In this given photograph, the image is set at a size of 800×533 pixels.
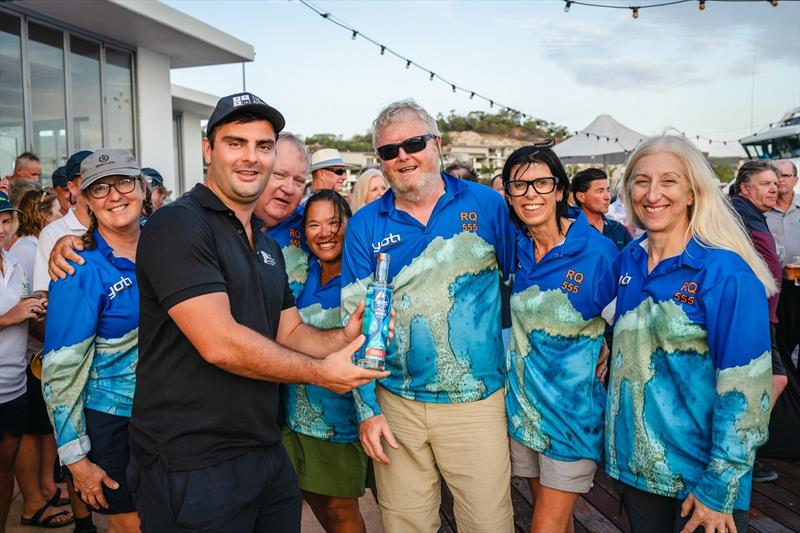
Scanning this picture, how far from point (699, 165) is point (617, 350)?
2.62 ft

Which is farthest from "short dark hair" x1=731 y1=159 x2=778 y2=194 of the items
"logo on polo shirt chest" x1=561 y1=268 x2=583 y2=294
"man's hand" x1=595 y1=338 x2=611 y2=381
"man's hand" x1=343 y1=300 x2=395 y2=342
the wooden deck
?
"man's hand" x1=343 y1=300 x2=395 y2=342

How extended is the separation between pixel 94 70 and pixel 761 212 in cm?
1011

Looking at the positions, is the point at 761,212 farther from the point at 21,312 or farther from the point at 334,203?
the point at 21,312

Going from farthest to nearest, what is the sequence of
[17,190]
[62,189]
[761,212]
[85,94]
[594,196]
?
1. [85,94]
2. [594,196]
3. [761,212]
4. [17,190]
5. [62,189]

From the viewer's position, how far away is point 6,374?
134 inches

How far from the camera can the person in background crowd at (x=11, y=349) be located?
334cm

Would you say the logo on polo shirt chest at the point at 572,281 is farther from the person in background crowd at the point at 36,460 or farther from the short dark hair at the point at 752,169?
the short dark hair at the point at 752,169

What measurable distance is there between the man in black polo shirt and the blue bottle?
7cm

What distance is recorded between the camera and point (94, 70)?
10.2 meters

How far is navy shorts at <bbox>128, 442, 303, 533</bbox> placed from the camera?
79.9 inches

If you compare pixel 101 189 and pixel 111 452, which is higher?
pixel 101 189

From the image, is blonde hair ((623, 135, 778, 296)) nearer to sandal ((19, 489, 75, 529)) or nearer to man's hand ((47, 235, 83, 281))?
man's hand ((47, 235, 83, 281))

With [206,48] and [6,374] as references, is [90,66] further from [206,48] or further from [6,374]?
[6,374]

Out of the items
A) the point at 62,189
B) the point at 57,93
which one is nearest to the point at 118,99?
the point at 57,93
